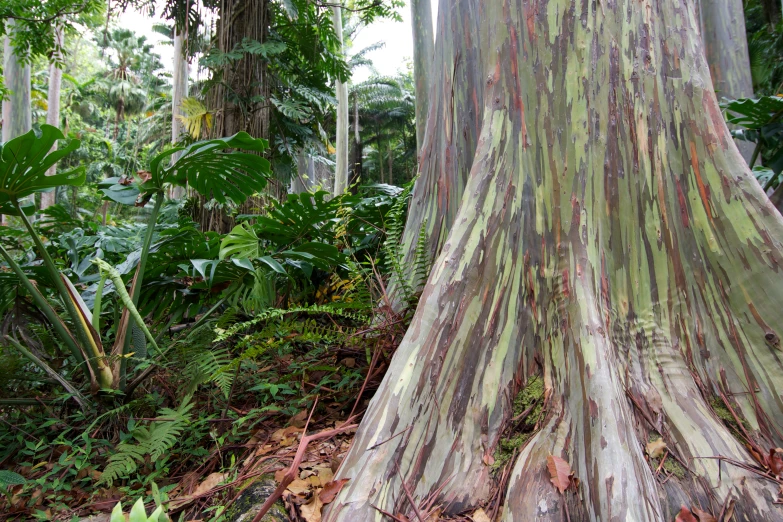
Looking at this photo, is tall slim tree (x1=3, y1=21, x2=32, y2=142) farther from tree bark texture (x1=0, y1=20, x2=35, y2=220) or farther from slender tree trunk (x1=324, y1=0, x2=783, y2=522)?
slender tree trunk (x1=324, y1=0, x2=783, y2=522)

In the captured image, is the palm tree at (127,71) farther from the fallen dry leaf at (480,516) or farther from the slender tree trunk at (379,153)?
the fallen dry leaf at (480,516)

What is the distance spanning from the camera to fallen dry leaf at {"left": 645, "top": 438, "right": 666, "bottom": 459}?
1.45 meters

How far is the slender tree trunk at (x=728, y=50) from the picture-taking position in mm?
6184

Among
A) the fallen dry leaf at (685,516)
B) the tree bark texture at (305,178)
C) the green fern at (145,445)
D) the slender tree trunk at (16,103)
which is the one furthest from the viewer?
the slender tree trunk at (16,103)

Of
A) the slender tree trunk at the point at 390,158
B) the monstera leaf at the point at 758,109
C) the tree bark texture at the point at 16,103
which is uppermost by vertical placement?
the slender tree trunk at the point at 390,158

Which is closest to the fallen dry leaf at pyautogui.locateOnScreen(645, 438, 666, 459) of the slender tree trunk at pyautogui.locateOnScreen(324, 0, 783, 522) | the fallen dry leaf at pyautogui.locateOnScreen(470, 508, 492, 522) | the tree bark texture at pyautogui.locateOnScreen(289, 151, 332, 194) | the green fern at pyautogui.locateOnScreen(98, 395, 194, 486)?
the slender tree trunk at pyautogui.locateOnScreen(324, 0, 783, 522)

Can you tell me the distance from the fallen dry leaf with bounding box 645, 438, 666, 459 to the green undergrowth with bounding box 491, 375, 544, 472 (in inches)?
13.3

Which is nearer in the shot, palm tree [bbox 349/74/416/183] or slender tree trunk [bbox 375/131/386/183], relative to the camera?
palm tree [bbox 349/74/416/183]

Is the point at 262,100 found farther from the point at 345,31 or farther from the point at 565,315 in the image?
the point at 345,31

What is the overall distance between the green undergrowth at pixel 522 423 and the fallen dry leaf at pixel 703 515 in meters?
0.46

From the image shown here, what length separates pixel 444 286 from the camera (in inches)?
68.7

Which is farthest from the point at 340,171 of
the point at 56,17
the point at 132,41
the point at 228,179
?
the point at 132,41

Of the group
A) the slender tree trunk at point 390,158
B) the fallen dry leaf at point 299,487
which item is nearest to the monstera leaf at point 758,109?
the fallen dry leaf at point 299,487

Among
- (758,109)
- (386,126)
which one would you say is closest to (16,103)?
(758,109)
